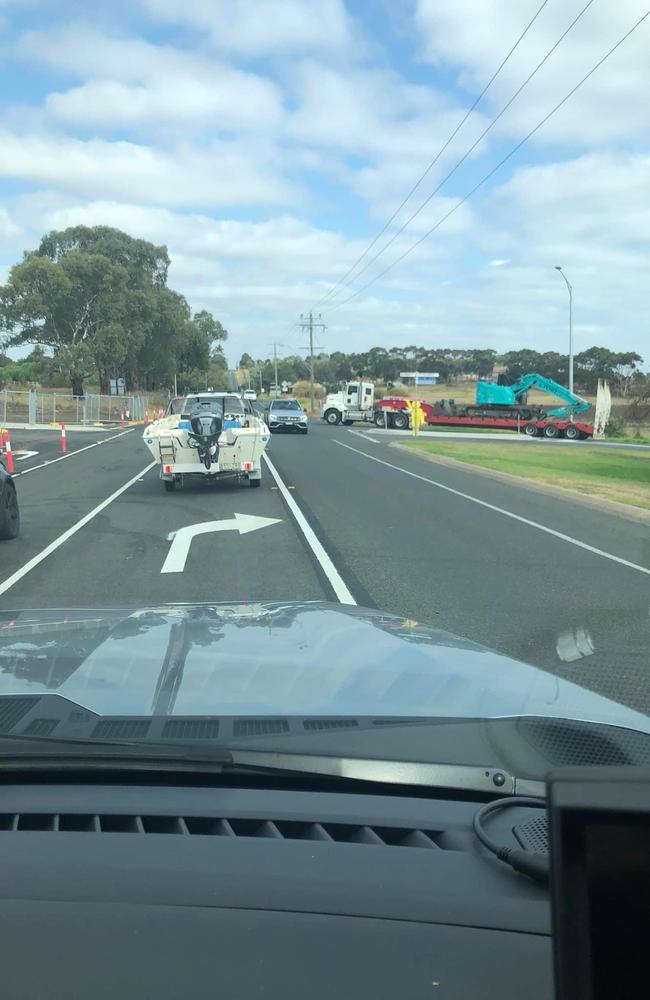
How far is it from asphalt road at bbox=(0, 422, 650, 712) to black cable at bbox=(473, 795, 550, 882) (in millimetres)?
3437

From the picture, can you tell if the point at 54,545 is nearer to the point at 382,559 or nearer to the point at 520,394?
the point at 382,559

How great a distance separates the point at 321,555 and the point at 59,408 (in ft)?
174

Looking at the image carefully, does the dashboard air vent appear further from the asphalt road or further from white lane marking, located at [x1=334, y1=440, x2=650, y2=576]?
white lane marking, located at [x1=334, y1=440, x2=650, y2=576]

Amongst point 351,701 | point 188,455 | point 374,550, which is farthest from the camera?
point 188,455

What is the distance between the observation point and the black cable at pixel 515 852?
1990 millimetres

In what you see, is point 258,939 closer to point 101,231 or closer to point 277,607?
point 277,607

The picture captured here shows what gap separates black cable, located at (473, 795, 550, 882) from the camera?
199 cm

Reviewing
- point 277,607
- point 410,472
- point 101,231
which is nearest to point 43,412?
point 101,231

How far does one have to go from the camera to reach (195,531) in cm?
1343

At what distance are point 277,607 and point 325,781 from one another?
99.1 inches

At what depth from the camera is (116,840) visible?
2266mm

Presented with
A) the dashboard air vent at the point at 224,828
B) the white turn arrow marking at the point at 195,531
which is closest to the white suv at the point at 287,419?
the white turn arrow marking at the point at 195,531

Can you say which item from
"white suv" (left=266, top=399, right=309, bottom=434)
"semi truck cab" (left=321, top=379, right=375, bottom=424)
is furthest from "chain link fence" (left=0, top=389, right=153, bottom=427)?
"semi truck cab" (left=321, top=379, right=375, bottom=424)

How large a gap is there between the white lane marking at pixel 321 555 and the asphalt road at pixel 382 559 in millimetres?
24
